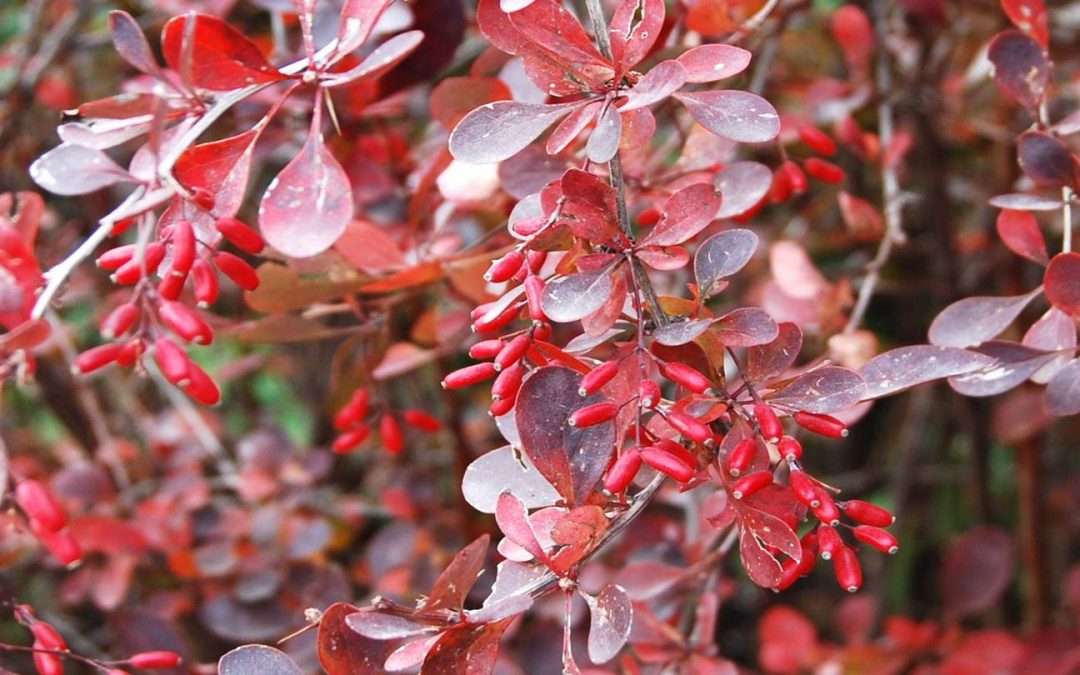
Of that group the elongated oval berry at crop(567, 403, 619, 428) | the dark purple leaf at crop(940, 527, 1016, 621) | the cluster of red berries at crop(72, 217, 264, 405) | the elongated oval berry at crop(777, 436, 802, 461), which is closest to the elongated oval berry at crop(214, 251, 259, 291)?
the cluster of red berries at crop(72, 217, 264, 405)

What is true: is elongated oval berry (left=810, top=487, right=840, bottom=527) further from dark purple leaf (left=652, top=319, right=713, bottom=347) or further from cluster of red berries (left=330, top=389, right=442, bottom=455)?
cluster of red berries (left=330, top=389, right=442, bottom=455)

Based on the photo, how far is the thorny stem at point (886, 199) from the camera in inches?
36.1

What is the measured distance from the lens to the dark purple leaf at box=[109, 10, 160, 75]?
0.56 metres

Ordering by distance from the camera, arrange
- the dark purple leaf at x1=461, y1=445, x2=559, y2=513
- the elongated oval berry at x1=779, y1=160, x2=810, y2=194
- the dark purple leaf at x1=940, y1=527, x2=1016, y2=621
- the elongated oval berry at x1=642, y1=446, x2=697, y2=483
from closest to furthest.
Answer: the elongated oval berry at x1=642, y1=446, x2=697, y2=483 → the dark purple leaf at x1=461, y1=445, x2=559, y2=513 → the elongated oval berry at x1=779, y1=160, x2=810, y2=194 → the dark purple leaf at x1=940, y1=527, x2=1016, y2=621

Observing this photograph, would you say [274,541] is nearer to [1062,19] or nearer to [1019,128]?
[1019,128]

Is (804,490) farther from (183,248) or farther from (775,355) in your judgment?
(183,248)

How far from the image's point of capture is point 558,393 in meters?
0.56

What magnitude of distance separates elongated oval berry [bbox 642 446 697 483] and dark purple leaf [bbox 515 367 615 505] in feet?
0.19

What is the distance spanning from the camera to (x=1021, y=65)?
0.74 m

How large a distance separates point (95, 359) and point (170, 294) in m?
0.05

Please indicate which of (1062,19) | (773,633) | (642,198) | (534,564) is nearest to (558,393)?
(534,564)

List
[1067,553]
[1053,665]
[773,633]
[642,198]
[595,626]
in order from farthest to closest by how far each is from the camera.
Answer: [1067,553] < [773,633] < [1053,665] < [642,198] < [595,626]

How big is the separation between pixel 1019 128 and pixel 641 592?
2.77ft

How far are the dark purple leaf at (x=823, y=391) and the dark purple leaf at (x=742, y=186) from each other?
185 millimetres
